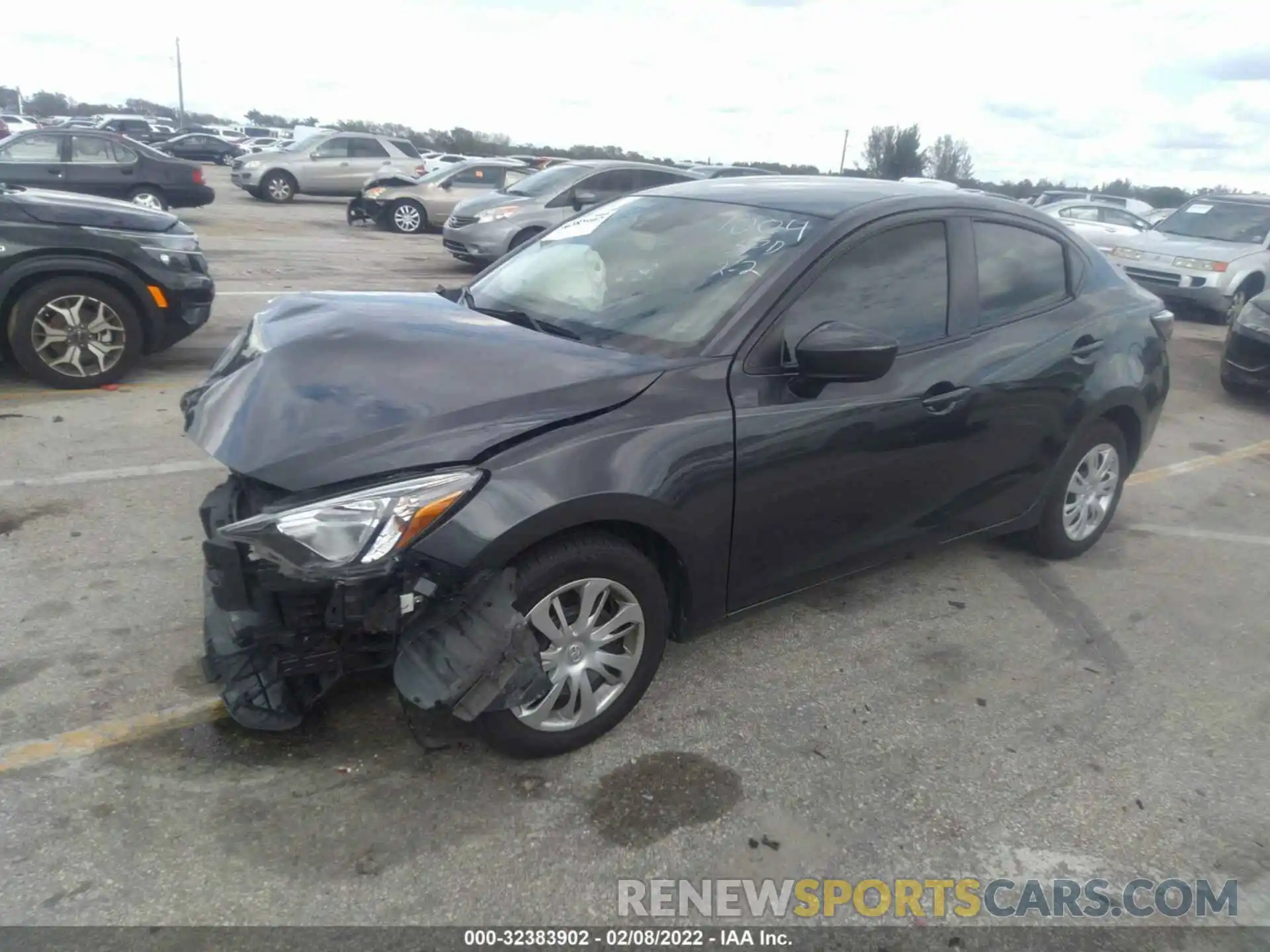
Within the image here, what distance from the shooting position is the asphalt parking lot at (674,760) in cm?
256

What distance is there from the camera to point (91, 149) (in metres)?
15.6

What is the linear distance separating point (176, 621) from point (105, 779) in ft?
3.10

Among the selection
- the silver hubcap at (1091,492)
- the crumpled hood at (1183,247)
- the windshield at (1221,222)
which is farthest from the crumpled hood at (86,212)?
the windshield at (1221,222)

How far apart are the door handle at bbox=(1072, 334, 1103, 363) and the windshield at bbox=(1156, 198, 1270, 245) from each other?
1135cm

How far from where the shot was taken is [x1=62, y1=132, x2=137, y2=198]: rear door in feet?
50.1

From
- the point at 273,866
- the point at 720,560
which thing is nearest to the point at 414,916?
the point at 273,866

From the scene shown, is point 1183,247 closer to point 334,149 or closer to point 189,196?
point 189,196

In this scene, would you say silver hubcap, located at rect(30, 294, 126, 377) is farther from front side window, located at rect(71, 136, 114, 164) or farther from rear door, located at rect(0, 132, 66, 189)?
front side window, located at rect(71, 136, 114, 164)

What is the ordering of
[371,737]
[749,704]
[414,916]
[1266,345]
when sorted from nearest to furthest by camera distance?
[414,916] → [371,737] → [749,704] → [1266,345]

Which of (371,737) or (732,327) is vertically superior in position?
(732,327)

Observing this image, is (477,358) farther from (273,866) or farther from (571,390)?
(273,866)

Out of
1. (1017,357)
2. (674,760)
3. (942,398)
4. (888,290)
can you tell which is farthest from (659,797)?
(1017,357)

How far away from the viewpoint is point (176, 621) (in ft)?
12.1

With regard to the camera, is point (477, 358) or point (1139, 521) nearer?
point (477, 358)
